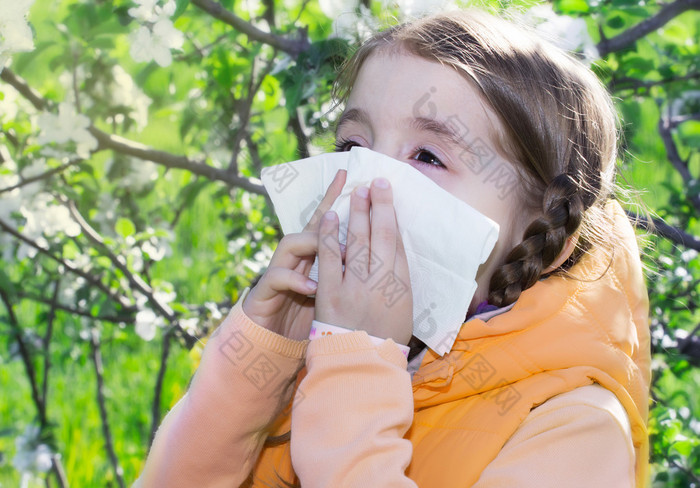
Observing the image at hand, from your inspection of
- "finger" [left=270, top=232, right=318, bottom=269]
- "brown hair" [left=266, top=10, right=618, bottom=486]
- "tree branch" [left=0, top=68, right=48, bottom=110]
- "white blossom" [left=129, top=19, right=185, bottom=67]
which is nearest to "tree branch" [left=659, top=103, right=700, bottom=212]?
"brown hair" [left=266, top=10, right=618, bottom=486]

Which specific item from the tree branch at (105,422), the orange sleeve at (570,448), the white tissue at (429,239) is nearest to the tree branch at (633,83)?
the white tissue at (429,239)

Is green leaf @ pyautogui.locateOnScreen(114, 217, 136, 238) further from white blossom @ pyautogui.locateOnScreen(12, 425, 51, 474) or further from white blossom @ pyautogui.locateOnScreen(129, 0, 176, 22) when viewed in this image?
white blossom @ pyautogui.locateOnScreen(12, 425, 51, 474)

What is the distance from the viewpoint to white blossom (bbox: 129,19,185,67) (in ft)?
5.42

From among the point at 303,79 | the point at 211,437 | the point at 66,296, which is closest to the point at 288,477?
the point at 211,437

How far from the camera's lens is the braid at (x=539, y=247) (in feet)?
4.23

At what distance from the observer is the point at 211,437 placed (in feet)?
4.19

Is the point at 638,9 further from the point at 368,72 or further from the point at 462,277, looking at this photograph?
the point at 462,277

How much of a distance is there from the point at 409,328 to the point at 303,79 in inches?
28.0

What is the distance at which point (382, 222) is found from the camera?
3.90 ft

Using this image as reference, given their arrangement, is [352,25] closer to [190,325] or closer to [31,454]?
[190,325]

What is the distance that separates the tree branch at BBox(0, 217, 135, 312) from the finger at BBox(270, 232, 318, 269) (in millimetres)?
Result: 891

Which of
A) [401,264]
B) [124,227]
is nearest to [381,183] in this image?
[401,264]

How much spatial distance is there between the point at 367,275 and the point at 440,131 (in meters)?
0.28

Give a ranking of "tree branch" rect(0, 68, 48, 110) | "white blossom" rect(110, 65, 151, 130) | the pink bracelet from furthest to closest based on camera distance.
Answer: "white blossom" rect(110, 65, 151, 130), "tree branch" rect(0, 68, 48, 110), the pink bracelet
